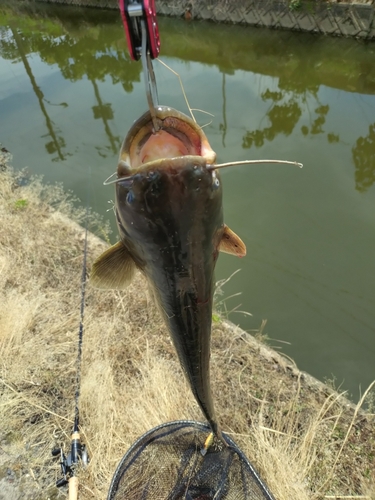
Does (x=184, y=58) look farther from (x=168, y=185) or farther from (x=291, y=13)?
(x=168, y=185)

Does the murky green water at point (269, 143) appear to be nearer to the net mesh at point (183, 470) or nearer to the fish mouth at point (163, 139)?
the net mesh at point (183, 470)

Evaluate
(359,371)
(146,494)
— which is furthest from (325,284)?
(146,494)

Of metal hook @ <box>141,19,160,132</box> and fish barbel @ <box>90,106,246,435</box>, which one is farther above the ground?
metal hook @ <box>141,19,160,132</box>

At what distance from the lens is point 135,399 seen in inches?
121

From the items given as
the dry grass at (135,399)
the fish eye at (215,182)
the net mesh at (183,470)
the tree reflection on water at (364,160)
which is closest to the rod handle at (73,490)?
the net mesh at (183,470)

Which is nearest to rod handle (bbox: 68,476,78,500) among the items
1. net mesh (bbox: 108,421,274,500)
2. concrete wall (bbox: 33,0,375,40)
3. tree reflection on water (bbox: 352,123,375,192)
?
net mesh (bbox: 108,421,274,500)

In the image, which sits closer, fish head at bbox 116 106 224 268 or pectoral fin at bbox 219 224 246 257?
fish head at bbox 116 106 224 268

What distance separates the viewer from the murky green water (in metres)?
4.61

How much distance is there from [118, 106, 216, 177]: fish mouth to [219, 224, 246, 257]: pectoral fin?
35 centimetres

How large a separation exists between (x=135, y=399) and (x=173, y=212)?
2504 mm

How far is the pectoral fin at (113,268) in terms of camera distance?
1.37 m

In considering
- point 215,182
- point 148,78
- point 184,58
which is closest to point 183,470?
point 215,182

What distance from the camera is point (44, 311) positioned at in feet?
13.1

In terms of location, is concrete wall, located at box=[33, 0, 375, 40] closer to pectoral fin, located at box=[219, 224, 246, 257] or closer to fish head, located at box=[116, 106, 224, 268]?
pectoral fin, located at box=[219, 224, 246, 257]
